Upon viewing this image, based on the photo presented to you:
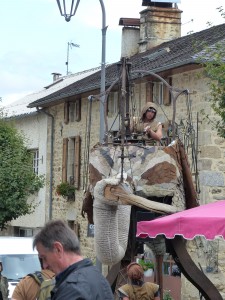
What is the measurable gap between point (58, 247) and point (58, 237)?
7 cm

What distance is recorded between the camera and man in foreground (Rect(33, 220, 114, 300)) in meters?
5.34

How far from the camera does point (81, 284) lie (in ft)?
17.5

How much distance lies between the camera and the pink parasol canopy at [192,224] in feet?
36.2

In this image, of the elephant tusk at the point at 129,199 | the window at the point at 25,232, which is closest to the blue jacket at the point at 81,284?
the elephant tusk at the point at 129,199

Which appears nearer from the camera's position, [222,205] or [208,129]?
[222,205]

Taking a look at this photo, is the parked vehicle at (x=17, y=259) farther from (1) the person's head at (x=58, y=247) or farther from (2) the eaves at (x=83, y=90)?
(1) the person's head at (x=58, y=247)

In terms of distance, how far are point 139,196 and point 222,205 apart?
1375 mm

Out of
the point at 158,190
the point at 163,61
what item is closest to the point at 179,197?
the point at 158,190

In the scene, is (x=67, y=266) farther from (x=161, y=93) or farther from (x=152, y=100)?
(x=152, y=100)

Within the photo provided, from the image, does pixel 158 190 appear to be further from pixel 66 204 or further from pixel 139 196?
pixel 66 204

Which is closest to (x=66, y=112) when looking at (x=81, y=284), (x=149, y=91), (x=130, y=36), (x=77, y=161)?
(x=77, y=161)

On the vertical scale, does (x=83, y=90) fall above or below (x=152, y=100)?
above

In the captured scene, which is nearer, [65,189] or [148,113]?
[148,113]

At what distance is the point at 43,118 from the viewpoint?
119 feet
